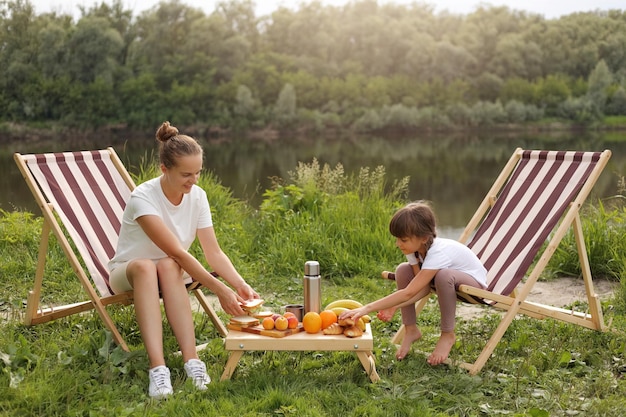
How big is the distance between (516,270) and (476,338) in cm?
43

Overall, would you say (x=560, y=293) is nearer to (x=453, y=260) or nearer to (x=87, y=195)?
(x=453, y=260)

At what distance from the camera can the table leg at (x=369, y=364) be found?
2.76 m

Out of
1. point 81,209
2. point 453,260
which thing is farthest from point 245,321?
point 81,209

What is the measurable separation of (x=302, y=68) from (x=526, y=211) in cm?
3600

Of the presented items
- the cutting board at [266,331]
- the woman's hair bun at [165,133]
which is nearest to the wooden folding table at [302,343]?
the cutting board at [266,331]

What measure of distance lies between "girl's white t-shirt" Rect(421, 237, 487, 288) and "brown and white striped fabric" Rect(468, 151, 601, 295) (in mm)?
133

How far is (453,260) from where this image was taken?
3100mm

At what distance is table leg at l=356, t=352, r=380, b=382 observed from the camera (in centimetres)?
276

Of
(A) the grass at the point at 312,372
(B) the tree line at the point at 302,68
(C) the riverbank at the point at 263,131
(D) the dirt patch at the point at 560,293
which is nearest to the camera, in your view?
(A) the grass at the point at 312,372

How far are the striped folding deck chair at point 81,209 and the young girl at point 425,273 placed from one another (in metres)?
0.89

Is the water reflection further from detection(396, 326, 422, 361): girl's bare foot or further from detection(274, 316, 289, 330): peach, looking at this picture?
detection(274, 316, 289, 330): peach

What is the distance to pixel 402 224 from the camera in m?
2.95

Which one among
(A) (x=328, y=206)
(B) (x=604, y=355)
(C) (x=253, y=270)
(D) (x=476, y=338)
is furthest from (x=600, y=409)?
(A) (x=328, y=206)

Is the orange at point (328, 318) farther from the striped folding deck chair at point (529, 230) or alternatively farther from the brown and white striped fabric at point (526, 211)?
the brown and white striped fabric at point (526, 211)
